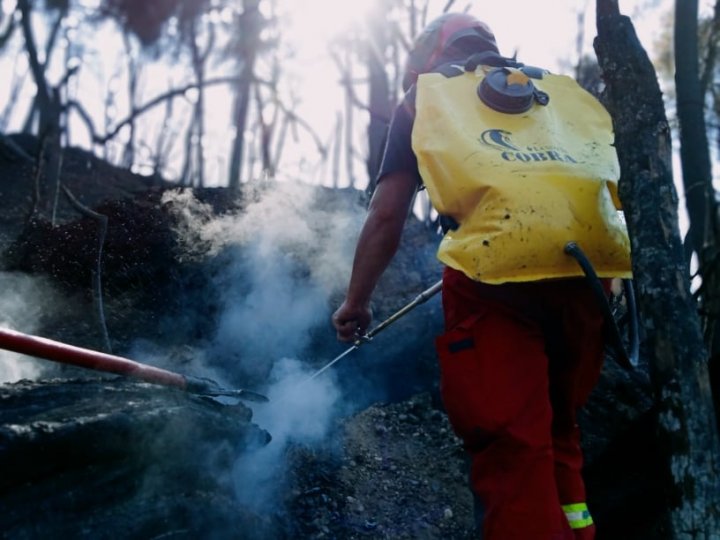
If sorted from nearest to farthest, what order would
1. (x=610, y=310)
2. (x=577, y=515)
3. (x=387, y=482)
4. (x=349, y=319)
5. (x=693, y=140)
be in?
(x=610, y=310)
(x=577, y=515)
(x=349, y=319)
(x=387, y=482)
(x=693, y=140)

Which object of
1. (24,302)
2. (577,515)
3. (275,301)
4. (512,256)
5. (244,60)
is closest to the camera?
(512,256)

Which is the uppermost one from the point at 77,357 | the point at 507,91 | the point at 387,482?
the point at 507,91

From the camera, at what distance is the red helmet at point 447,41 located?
261 cm

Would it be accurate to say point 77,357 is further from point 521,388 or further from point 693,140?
point 693,140

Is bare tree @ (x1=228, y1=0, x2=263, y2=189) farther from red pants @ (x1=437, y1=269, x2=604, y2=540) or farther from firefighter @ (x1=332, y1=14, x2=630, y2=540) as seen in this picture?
red pants @ (x1=437, y1=269, x2=604, y2=540)

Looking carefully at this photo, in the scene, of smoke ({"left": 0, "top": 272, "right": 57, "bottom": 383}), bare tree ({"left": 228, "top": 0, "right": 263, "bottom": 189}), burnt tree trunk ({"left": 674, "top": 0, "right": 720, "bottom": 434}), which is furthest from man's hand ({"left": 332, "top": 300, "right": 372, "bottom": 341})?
bare tree ({"left": 228, "top": 0, "right": 263, "bottom": 189})

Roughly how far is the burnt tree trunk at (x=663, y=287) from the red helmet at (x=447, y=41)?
1.98 feet

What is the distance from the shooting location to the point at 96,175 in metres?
7.49

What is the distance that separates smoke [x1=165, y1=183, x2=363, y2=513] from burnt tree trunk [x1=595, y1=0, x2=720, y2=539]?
150 cm

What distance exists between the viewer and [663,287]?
1.83m

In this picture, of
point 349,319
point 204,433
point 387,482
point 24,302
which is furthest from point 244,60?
point 204,433

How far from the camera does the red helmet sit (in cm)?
261

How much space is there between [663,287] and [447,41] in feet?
4.34

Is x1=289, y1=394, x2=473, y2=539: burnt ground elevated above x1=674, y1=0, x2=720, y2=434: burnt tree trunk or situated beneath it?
situated beneath
